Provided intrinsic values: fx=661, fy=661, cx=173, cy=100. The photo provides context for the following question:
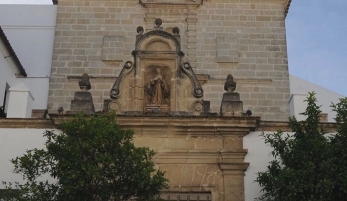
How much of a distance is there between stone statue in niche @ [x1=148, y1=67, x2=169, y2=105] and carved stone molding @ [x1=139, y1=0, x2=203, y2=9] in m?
5.37

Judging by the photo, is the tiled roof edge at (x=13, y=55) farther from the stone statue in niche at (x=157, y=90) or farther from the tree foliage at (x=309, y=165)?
the tree foliage at (x=309, y=165)

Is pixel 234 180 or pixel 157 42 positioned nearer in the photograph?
pixel 234 180

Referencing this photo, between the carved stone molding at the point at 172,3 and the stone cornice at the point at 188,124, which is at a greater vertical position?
the carved stone molding at the point at 172,3

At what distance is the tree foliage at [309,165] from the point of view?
34.4 ft

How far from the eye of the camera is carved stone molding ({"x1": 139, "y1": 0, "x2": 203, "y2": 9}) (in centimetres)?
1834

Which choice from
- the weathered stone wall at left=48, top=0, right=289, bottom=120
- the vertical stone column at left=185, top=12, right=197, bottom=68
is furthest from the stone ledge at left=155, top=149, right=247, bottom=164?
the vertical stone column at left=185, top=12, right=197, bottom=68

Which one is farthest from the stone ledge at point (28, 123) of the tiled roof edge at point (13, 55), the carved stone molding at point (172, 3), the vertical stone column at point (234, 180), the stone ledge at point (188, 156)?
the carved stone molding at point (172, 3)

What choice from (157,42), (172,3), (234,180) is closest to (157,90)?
(157,42)

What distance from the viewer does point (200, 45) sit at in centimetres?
1811

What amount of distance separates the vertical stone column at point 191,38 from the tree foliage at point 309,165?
21.8 ft

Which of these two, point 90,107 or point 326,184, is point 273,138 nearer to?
point 326,184

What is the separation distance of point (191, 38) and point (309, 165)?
8122 mm

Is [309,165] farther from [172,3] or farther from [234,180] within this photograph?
[172,3]

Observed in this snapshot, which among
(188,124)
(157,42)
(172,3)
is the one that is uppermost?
(172,3)
